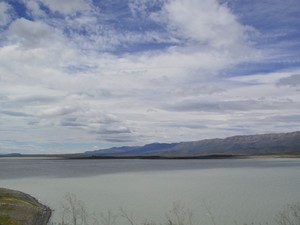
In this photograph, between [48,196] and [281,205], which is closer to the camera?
[281,205]

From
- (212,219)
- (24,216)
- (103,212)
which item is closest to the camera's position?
(24,216)

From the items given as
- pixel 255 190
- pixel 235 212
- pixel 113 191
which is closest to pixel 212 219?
pixel 235 212

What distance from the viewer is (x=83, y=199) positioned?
41469 millimetres

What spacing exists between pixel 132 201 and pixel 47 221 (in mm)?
11246

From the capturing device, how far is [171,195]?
140 ft

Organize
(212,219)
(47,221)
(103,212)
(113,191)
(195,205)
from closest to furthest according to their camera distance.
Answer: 1. (212,219)
2. (47,221)
3. (103,212)
4. (195,205)
5. (113,191)

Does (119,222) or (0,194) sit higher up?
→ (0,194)

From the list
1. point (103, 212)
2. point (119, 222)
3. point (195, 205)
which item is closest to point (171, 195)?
point (195, 205)

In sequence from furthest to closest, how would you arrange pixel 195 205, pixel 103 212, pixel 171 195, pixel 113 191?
pixel 113 191, pixel 171 195, pixel 195 205, pixel 103 212

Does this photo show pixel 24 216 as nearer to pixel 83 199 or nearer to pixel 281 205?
pixel 83 199

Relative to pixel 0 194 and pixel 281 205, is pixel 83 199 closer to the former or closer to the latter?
pixel 0 194

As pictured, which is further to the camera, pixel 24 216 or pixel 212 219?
pixel 212 219

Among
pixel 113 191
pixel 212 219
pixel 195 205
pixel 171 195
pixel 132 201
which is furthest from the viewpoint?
pixel 113 191

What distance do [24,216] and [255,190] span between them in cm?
2795
